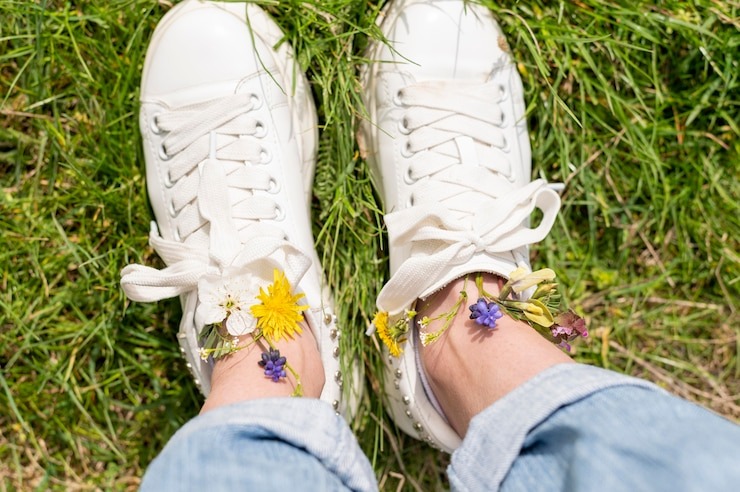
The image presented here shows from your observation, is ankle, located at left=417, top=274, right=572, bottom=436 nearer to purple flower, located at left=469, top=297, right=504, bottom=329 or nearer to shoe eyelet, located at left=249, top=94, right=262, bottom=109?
purple flower, located at left=469, top=297, right=504, bottom=329

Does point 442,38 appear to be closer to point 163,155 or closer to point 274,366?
point 163,155

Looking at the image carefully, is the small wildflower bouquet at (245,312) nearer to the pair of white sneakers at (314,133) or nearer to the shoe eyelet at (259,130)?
the pair of white sneakers at (314,133)

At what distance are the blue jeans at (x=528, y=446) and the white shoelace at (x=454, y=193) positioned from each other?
278 millimetres

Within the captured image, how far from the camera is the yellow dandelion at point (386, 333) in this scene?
109cm

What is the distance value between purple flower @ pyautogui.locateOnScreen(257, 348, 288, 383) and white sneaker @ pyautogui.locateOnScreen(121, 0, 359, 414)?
0.17m

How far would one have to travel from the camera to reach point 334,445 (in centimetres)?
81

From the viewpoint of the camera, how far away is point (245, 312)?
→ 3.33 ft

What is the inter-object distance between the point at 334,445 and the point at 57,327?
764mm

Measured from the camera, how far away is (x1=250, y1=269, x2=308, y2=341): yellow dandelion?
101cm

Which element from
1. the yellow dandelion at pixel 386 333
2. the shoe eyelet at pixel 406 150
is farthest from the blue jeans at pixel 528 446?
the shoe eyelet at pixel 406 150

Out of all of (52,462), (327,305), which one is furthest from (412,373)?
(52,462)

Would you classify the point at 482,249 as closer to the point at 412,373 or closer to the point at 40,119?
the point at 412,373

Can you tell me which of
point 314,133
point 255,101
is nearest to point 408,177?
point 314,133

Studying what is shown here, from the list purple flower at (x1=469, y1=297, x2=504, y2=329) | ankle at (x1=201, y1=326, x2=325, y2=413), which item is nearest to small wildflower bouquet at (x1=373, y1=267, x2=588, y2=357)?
purple flower at (x1=469, y1=297, x2=504, y2=329)
